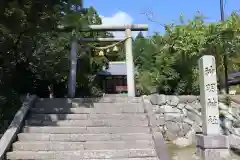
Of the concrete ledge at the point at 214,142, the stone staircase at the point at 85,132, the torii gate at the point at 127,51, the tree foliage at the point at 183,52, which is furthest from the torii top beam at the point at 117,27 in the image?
the concrete ledge at the point at 214,142

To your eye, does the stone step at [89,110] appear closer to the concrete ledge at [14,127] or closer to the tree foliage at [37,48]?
the concrete ledge at [14,127]

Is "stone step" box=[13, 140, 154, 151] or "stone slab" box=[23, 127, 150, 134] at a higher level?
"stone slab" box=[23, 127, 150, 134]

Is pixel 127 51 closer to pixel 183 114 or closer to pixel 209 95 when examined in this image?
pixel 183 114

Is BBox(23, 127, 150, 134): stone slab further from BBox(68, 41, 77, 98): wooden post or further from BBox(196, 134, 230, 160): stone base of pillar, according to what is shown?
BBox(68, 41, 77, 98): wooden post

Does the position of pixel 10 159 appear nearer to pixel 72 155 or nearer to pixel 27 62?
pixel 72 155

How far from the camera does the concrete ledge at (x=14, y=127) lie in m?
7.37

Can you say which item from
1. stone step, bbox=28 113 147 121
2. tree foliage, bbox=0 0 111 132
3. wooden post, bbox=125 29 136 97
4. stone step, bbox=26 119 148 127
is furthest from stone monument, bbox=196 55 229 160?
wooden post, bbox=125 29 136 97

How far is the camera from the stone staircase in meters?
7.48

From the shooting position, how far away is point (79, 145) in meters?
7.79

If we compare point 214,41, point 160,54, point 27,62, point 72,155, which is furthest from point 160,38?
point 72,155

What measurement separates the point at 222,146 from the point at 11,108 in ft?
19.0

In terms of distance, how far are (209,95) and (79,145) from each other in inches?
136

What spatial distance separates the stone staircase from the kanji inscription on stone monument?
148 cm

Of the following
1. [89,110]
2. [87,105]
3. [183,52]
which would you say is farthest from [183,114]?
[89,110]
